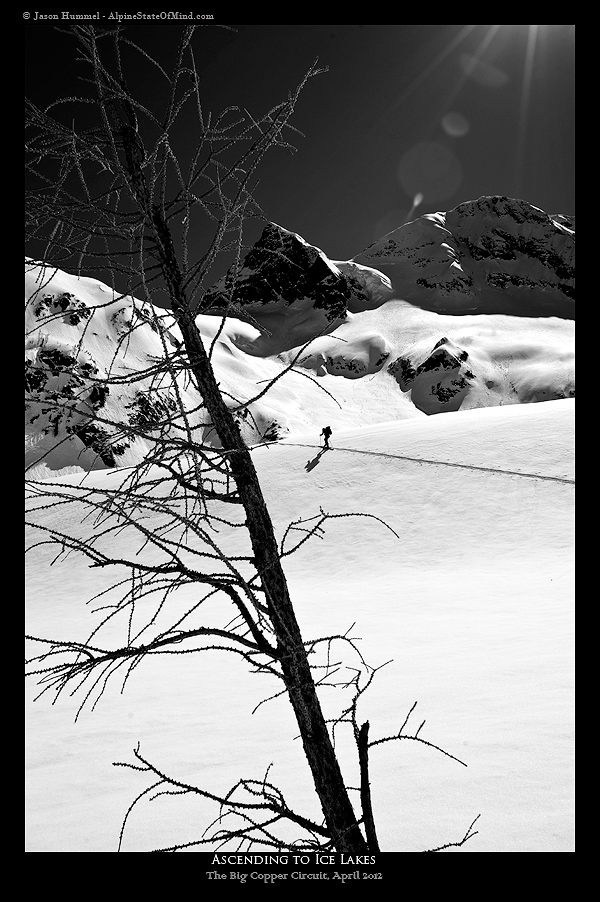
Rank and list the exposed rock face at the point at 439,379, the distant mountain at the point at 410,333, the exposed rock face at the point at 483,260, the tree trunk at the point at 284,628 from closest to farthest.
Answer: the tree trunk at the point at 284,628 < the distant mountain at the point at 410,333 < the exposed rock face at the point at 439,379 < the exposed rock face at the point at 483,260

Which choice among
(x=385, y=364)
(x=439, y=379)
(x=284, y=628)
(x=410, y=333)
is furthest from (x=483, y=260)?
(x=284, y=628)

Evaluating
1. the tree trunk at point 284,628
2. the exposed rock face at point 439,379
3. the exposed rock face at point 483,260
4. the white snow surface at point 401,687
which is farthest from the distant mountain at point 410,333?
the tree trunk at point 284,628

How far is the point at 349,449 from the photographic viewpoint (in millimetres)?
21828

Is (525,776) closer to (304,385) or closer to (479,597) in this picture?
(479,597)

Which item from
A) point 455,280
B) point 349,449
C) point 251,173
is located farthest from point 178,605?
point 455,280

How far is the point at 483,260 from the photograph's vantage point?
152875mm

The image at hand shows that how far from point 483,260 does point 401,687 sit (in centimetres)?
16802

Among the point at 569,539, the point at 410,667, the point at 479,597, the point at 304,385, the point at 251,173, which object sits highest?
the point at 304,385

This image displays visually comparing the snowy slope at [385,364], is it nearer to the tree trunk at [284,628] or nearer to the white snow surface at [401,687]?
the white snow surface at [401,687]

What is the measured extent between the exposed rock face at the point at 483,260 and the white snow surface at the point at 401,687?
406 feet

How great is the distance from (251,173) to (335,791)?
1.85 meters

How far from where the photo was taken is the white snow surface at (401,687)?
4473 millimetres

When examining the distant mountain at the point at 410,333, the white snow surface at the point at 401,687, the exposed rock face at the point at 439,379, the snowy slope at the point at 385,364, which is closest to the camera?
the white snow surface at the point at 401,687
